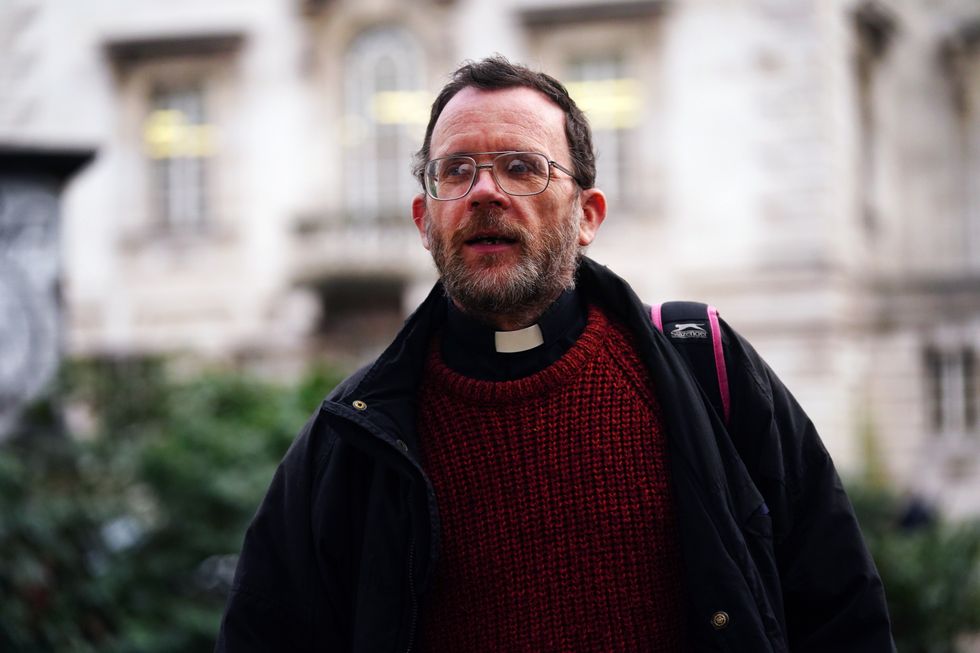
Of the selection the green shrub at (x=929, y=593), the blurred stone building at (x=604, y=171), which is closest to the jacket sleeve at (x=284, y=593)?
the green shrub at (x=929, y=593)

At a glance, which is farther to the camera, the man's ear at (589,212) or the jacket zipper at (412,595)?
the man's ear at (589,212)

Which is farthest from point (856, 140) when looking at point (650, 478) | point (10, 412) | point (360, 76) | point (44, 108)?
point (650, 478)

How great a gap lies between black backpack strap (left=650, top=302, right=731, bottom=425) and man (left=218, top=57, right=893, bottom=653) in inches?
1.2

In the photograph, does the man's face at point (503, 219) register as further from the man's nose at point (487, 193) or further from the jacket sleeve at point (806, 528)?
the jacket sleeve at point (806, 528)

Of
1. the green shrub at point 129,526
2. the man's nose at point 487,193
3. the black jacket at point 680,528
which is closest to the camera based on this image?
the black jacket at point 680,528

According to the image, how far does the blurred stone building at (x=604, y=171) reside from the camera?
1841 cm

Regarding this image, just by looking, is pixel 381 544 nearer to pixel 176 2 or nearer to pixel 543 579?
pixel 543 579

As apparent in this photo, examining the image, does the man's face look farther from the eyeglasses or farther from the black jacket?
the black jacket

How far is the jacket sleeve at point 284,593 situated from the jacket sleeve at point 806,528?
2.81ft

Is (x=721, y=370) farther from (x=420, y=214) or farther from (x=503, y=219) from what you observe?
(x=420, y=214)

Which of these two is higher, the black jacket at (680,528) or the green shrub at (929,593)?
the black jacket at (680,528)

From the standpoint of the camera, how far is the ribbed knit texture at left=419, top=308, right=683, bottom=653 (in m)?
2.55

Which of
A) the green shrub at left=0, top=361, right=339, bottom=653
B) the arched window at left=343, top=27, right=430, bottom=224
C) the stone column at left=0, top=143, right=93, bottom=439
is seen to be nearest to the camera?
the green shrub at left=0, top=361, right=339, bottom=653

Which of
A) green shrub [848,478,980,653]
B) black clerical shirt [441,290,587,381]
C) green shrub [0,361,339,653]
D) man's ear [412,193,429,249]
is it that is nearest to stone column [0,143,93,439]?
green shrub [0,361,339,653]
